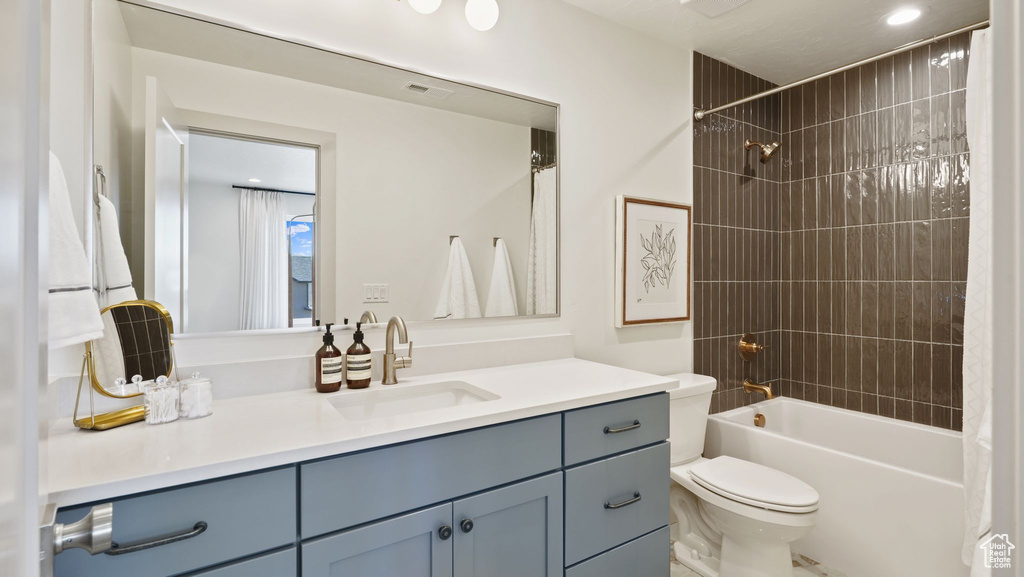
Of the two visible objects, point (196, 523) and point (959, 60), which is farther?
point (959, 60)

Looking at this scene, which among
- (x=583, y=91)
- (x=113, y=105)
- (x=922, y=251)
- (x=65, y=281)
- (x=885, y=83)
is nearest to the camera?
(x=65, y=281)

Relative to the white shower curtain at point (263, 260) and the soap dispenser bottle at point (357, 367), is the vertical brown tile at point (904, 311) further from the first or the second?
the white shower curtain at point (263, 260)

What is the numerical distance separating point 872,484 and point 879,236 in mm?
1328

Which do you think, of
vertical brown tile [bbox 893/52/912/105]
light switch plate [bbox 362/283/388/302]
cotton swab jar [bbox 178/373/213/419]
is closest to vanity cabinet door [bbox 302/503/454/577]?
cotton swab jar [bbox 178/373/213/419]

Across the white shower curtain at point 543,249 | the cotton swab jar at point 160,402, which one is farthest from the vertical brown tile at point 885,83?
the cotton swab jar at point 160,402

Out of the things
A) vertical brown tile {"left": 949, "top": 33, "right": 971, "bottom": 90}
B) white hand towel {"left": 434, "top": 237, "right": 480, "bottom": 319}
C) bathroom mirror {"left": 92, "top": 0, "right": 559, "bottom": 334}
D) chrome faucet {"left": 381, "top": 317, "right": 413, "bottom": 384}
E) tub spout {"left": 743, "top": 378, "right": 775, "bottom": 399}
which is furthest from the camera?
tub spout {"left": 743, "top": 378, "right": 775, "bottom": 399}

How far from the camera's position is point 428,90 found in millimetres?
1734

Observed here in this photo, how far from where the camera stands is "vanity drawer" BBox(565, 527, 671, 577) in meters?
1.40

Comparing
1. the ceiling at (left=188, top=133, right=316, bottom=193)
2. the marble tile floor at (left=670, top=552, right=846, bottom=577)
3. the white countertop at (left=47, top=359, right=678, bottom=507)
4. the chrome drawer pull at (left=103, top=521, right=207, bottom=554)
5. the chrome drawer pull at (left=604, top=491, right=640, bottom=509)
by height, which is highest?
the ceiling at (left=188, top=133, right=316, bottom=193)

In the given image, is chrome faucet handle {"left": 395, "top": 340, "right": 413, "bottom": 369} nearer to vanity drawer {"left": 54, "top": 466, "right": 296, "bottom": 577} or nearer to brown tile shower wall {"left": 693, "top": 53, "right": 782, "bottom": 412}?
vanity drawer {"left": 54, "top": 466, "right": 296, "bottom": 577}

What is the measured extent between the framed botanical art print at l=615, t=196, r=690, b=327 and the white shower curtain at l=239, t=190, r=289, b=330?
1393mm

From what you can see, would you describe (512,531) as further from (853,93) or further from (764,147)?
(853,93)

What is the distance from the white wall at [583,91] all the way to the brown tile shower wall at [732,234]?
13 cm

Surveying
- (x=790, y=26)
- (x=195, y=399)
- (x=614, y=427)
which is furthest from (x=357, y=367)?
(x=790, y=26)
